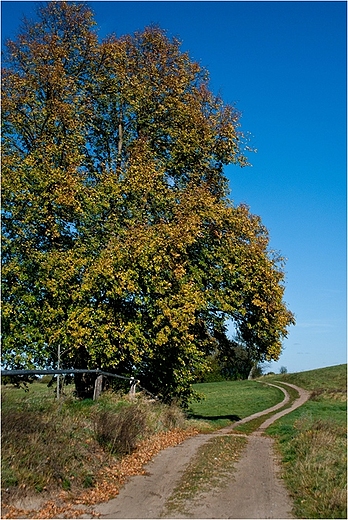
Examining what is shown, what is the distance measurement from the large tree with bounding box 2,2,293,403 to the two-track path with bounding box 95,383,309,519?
7.12m

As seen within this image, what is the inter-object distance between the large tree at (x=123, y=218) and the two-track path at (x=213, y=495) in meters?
7.12

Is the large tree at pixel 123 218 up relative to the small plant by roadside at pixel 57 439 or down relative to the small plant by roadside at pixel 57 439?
up

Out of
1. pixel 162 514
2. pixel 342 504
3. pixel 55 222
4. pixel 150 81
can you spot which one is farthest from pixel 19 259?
pixel 342 504

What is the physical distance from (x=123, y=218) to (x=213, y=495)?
12.7m

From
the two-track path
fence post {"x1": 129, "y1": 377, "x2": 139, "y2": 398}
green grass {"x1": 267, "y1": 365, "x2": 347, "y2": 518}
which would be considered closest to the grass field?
green grass {"x1": 267, "y1": 365, "x2": 347, "y2": 518}

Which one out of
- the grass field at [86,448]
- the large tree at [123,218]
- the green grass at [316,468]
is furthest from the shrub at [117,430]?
the large tree at [123,218]

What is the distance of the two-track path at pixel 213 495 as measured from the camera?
346 inches

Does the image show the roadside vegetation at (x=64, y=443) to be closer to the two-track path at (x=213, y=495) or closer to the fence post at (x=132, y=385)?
the two-track path at (x=213, y=495)

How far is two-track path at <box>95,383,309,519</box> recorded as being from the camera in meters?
8.80

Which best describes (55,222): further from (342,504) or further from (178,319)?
(342,504)

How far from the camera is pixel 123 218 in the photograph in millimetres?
20859

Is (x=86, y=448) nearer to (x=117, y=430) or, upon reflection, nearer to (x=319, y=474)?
(x=117, y=430)

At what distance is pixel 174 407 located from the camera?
66.7 feet

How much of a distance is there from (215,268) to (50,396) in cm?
1193
